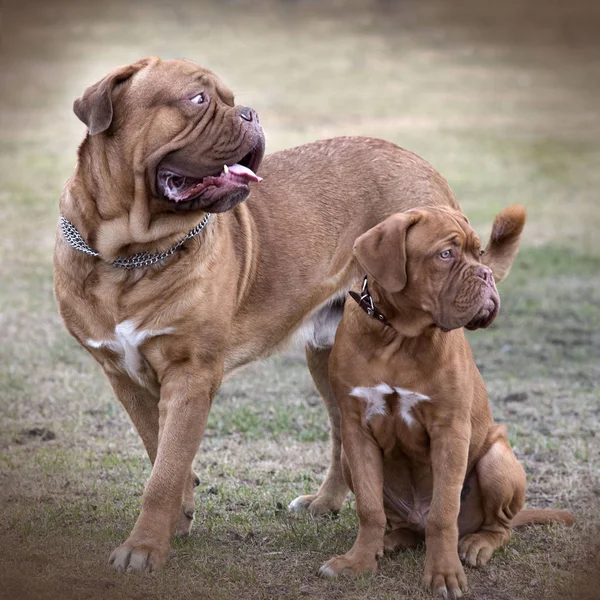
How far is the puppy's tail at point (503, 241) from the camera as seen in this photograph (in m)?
5.24

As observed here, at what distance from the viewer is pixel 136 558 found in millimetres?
4363

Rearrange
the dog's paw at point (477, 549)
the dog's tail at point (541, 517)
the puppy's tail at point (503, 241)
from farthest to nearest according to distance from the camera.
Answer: the puppy's tail at point (503, 241) < the dog's tail at point (541, 517) < the dog's paw at point (477, 549)

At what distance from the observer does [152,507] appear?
14.6ft

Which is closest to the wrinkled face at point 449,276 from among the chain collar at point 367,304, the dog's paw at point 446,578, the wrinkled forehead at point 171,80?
the chain collar at point 367,304

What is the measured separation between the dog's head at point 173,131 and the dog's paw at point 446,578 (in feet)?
5.85

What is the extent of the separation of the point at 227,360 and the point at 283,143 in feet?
41.6

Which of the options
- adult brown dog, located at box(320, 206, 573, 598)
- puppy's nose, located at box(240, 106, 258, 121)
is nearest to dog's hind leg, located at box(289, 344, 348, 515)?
adult brown dog, located at box(320, 206, 573, 598)

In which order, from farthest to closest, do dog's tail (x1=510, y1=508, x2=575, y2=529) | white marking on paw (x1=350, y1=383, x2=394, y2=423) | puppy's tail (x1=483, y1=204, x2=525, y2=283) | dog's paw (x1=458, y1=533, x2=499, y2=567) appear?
puppy's tail (x1=483, y1=204, x2=525, y2=283) < dog's tail (x1=510, y1=508, x2=575, y2=529) < dog's paw (x1=458, y1=533, x2=499, y2=567) < white marking on paw (x1=350, y1=383, x2=394, y2=423)

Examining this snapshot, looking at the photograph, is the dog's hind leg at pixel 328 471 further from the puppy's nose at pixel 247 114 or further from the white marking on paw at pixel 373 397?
the puppy's nose at pixel 247 114

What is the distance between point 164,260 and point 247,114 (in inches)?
29.7

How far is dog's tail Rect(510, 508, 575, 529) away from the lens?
16.5ft

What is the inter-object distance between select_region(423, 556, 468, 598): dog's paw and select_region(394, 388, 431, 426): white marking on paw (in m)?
0.61

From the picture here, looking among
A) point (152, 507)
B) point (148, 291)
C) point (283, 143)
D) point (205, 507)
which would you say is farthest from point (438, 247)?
point (283, 143)

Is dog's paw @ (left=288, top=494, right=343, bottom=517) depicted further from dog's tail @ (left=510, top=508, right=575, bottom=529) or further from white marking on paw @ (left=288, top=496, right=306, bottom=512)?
dog's tail @ (left=510, top=508, right=575, bottom=529)
